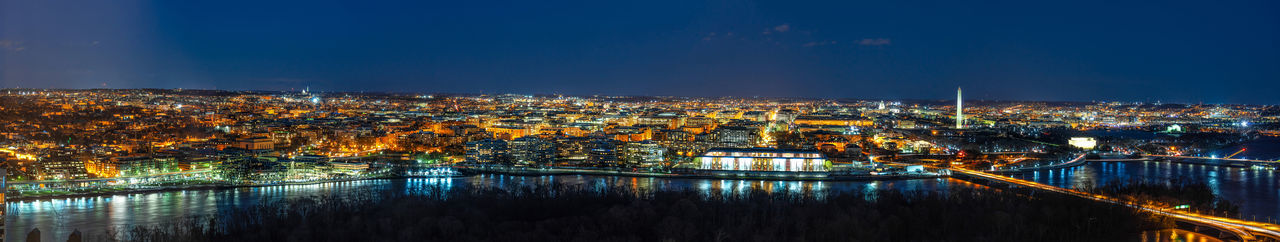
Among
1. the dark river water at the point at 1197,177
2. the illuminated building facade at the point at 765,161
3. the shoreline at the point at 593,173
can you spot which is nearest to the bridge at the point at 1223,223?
the dark river water at the point at 1197,177

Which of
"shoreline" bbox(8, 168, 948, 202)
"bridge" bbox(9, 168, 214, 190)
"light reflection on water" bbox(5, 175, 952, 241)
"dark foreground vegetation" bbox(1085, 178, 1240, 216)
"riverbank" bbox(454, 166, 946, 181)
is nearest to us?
"light reflection on water" bbox(5, 175, 952, 241)

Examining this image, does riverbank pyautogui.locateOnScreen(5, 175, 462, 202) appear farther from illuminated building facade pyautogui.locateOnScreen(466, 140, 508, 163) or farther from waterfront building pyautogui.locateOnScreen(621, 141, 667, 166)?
waterfront building pyautogui.locateOnScreen(621, 141, 667, 166)

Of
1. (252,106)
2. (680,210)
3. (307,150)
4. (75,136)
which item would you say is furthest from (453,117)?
(680,210)

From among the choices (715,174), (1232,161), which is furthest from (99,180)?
(1232,161)

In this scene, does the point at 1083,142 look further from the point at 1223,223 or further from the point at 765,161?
the point at 1223,223

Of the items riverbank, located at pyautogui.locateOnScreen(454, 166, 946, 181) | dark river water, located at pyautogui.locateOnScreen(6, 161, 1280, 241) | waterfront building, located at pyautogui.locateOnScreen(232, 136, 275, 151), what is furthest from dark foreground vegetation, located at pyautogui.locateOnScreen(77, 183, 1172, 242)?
waterfront building, located at pyautogui.locateOnScreen(232, 136, 275, 151)

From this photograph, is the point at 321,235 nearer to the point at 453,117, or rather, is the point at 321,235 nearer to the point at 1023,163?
the point at 1023,163
